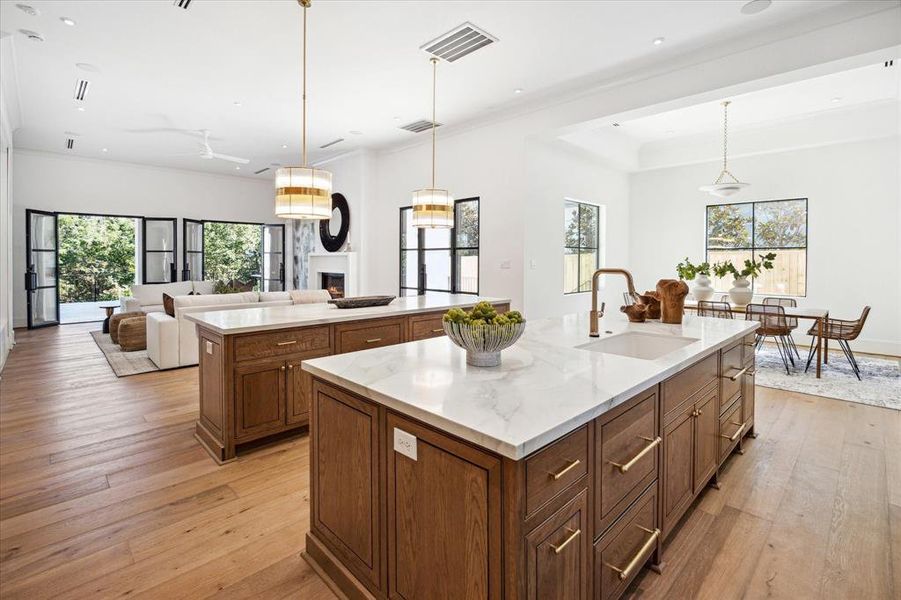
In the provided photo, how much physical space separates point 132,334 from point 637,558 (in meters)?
6.65

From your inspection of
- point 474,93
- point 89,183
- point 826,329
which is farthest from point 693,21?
point 89,183

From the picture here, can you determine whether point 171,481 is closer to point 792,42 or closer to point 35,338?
point 792,42

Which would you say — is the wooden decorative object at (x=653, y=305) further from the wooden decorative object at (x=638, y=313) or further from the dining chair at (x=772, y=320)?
the dining chair at (x=772, y=320)

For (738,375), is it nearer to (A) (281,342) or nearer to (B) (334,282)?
(A) (281,342)

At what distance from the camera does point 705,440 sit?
224 cm

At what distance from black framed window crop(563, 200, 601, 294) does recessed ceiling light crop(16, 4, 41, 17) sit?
232 inches

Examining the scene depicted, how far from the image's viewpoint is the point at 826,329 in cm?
506

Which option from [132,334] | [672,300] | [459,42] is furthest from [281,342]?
[132,334]

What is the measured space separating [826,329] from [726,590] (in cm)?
464

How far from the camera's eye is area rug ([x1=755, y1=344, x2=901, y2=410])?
4172 millimetres

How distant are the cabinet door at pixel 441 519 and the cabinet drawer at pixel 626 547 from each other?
1.48 feet

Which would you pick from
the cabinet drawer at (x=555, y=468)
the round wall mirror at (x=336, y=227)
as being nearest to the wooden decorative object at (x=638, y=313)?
the cabinet drawer at (x=555, y=468)

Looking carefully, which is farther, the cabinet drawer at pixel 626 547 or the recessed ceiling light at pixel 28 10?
the recessed ceiling light at pixel 28 10

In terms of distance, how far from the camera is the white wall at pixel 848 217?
19.8 feet
